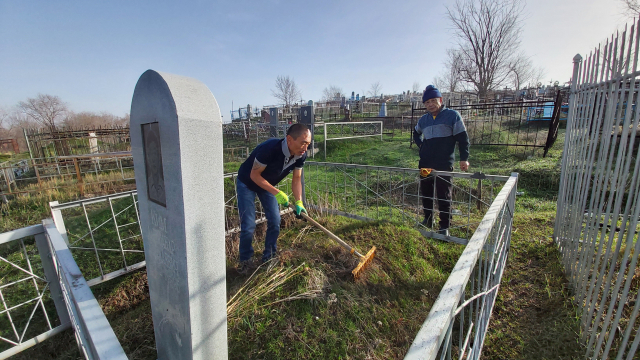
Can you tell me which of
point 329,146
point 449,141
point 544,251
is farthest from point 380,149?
point 544,251

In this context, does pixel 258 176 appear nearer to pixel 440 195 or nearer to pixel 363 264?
pixel 363 264

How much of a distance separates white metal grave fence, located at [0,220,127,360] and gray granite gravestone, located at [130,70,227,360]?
0.39 meters

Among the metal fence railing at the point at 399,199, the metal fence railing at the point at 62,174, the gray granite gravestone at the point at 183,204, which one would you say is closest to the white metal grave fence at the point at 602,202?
the metal fence railing at the point at 399,199

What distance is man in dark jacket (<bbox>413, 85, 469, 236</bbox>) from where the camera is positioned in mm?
3887

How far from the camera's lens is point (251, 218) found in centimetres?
334

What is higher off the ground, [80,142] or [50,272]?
[80,142]

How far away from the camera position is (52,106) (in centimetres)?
2902

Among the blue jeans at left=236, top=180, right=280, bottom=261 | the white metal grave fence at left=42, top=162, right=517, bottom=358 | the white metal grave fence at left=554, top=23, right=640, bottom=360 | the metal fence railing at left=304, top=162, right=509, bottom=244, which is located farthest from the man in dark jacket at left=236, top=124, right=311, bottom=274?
the white metal grave fence at left=554, top=23, right=640, bottom=360

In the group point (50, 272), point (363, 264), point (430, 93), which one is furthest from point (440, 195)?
point (50, 272)

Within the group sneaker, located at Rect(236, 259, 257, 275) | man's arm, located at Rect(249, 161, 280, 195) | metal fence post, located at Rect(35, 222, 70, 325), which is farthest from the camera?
sneaker, located at Rect(236, 259, 257, 275)

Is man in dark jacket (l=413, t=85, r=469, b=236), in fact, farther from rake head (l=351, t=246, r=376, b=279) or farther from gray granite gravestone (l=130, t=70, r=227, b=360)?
gray granite gravestone (l=130, t=70, r=227, b=360)

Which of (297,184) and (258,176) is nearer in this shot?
(258,176)

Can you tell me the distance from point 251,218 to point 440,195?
2685 millimetres

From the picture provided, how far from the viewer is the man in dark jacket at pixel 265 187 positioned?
120 inches
